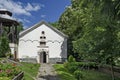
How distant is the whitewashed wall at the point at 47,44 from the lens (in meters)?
49.9

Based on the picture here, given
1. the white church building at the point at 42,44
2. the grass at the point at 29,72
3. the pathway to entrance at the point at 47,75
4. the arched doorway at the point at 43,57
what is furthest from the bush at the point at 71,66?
the arched doorway at the point at 43,57

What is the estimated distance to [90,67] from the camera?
4156cm

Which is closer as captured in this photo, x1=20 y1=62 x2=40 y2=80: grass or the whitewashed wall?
x1=20 y1=62 x2=40 y2=80: grass

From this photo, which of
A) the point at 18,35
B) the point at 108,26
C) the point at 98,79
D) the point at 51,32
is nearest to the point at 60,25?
the point at 51,32

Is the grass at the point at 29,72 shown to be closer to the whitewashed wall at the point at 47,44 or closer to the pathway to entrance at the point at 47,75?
the pathway to entrance at the point at 47,75

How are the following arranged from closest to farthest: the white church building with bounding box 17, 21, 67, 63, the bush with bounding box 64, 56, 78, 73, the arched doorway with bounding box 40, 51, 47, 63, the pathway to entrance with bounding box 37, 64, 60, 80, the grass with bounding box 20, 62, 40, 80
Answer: the grass with bounding box 20, 62, 40, 80, the pathway to entrance with bounding box 37, 64, 60, 80, the bush with bounding box 64, 56, 78, 73, the white church building with bounding box 17, 21, 67, 63, the arched doorway with bounding box 40, 51, 47, 63

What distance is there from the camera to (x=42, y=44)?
165 feet

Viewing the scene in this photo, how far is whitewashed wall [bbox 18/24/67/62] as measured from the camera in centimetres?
4988

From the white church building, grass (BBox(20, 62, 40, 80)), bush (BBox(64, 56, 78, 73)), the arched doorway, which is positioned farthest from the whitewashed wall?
grass (BBox(20, 62, 40, 80))

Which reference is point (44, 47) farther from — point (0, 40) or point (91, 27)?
point (91, 27)

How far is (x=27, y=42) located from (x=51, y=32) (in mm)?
5157

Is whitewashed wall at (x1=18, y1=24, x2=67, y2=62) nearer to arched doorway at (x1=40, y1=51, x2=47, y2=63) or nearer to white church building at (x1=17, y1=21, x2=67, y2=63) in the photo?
white church building at (x1=17, y1=21, x2=67, y2=63)

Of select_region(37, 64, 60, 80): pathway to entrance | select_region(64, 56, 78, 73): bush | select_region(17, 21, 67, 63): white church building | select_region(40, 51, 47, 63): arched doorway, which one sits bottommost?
select_region(37, 64, 60, 80): pathway to entrance

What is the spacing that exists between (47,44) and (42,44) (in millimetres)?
1001
